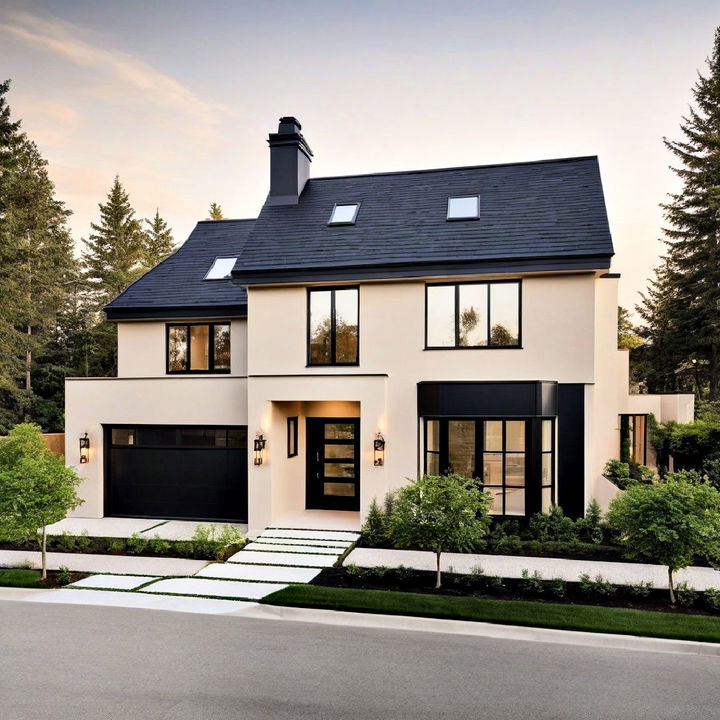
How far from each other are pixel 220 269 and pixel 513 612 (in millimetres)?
12007

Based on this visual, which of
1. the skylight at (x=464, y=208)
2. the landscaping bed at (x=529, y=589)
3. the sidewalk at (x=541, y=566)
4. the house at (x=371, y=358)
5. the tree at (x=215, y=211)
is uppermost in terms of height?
the tree at (x=215, y=211)

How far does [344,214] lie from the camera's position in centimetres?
1396

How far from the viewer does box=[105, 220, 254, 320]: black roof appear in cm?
1414

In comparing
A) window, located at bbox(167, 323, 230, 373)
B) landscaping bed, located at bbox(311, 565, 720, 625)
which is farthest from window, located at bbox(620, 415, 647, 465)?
window, located at bbox(167, 323, 230, 373)

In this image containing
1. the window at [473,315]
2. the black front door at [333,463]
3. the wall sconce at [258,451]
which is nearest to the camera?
the window at [473,315]

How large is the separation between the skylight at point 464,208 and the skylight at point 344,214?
247 cm

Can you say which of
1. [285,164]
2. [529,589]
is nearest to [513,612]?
[529,589]

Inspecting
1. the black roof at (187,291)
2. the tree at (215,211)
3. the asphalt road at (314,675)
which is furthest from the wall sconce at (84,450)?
the tree at (215,211)

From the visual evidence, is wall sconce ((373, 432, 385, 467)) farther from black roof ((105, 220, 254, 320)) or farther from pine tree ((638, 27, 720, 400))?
pine tree ((638, 27, 720, 400))

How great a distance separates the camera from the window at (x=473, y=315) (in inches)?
464

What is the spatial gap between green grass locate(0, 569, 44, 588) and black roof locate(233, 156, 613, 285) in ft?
23.7

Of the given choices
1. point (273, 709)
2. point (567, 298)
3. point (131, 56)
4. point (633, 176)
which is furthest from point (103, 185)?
point (273, 709)

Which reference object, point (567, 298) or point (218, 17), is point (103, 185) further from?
point (567, 298)

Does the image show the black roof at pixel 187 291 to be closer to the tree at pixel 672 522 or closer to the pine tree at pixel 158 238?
the tree at pixel 672 522
